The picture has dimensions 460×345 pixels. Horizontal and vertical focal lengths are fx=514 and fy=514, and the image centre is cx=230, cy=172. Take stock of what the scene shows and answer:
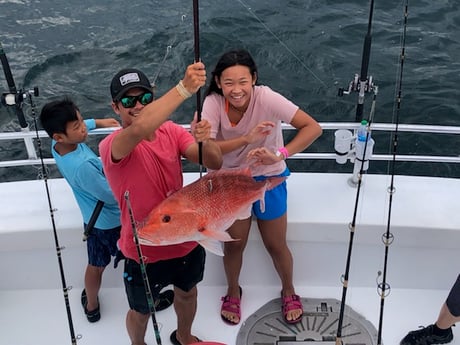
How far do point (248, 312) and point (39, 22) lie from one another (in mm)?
8603

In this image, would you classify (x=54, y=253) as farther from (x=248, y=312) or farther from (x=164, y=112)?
(x=164, y=112)

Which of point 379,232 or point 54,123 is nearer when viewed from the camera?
point 54,123

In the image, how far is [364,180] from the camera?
3.75 meters

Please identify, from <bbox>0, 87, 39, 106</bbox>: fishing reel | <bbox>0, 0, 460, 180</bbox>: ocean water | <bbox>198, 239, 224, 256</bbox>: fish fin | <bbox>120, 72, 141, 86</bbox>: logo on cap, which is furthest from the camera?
<bbox>0, 0, 460, 180</bbox>: ocean water

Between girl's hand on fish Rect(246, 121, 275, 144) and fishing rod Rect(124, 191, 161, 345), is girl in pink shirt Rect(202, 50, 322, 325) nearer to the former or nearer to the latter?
girl's hand on fish Rect(246, 121, 275, 144)

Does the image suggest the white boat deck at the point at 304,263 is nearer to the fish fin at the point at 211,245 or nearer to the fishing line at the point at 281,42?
the fish fin at the point at 211,245

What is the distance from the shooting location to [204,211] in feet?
8.02

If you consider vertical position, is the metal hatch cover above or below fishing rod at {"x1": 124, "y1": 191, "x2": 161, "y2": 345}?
below

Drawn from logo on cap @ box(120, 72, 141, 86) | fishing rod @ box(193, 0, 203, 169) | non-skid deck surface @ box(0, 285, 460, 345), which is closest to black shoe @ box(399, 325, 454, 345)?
non-skid deck surface @ box(0, 285, 460, 345)

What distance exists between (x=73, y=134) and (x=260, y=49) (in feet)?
22.0

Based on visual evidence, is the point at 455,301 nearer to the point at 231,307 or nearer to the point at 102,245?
the point at 231,307

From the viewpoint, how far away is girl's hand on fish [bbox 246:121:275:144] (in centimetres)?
273

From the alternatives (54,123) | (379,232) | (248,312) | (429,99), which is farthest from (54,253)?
(429,99)

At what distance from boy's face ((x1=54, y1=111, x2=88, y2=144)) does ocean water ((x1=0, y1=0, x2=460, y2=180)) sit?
4.10m
